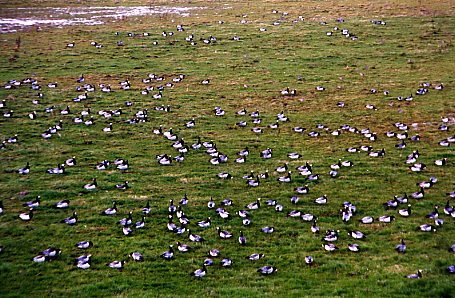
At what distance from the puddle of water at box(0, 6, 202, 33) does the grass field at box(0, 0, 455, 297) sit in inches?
191

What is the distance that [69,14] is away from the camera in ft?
297

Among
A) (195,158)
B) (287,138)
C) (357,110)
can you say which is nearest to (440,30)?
(357,110)

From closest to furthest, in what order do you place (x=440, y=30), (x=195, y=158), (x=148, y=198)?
(x=148, y=198)
(x=195, y=158)
(x=440, y=30)

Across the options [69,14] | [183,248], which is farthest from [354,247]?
[69,14]

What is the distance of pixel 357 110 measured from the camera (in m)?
46.0

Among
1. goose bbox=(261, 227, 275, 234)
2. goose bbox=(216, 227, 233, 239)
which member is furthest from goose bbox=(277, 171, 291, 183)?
goose bbox=(216, 227, 233, 239)

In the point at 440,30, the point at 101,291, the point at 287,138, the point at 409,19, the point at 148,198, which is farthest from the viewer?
the point at 409,19

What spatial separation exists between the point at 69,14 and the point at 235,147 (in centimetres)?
6795

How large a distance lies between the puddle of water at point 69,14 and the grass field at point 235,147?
4.85 metres

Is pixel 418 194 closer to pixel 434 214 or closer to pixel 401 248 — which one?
pixel 434 214

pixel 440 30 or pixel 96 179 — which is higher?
pixel 440 30

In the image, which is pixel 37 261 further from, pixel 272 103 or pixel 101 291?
pixel 272 103

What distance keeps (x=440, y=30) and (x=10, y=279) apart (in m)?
68.5

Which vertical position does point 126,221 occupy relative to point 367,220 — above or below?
below
